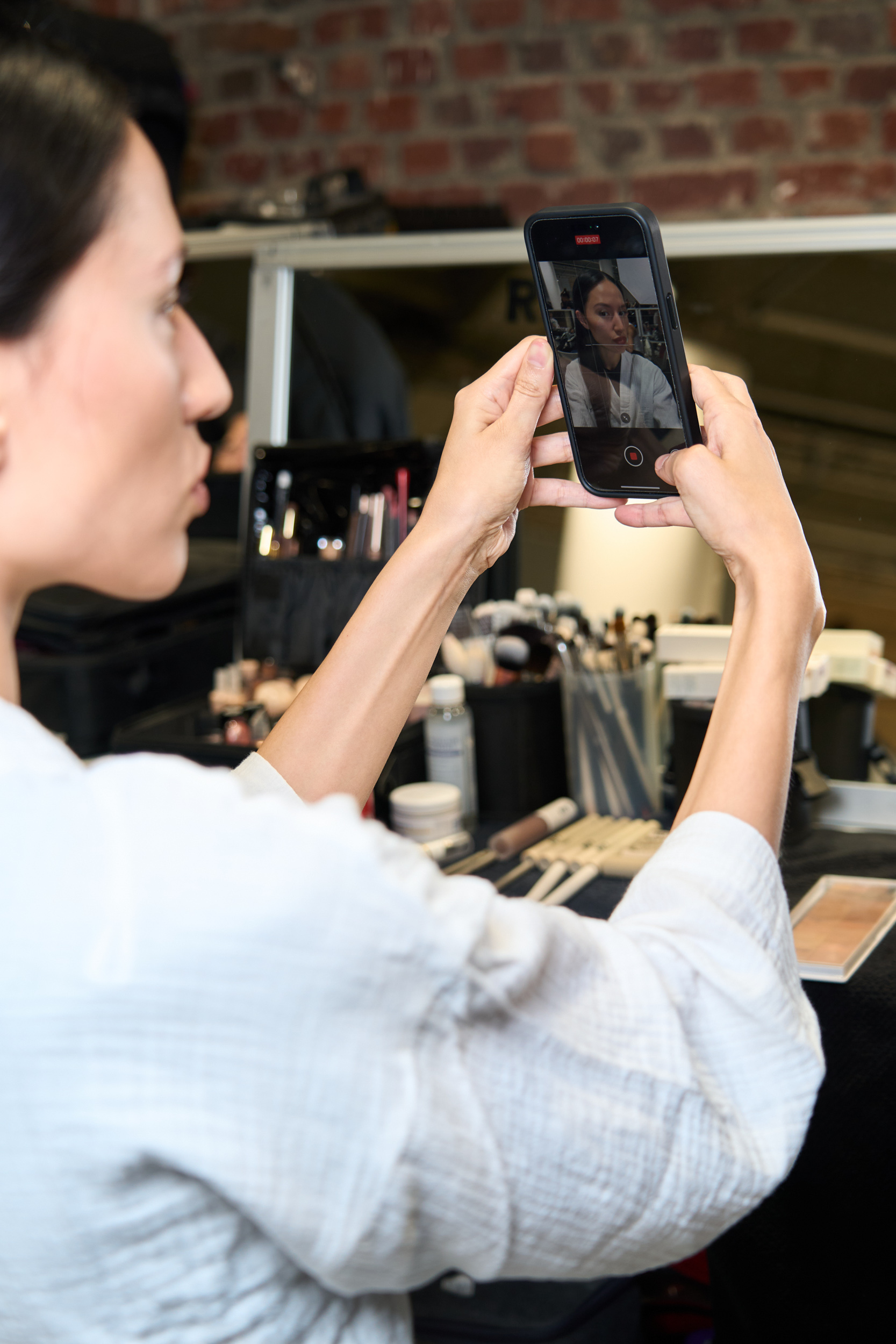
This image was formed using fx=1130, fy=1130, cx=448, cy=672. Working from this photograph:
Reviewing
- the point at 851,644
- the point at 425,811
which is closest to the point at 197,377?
the point at 425,811

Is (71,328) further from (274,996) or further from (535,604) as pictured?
(535,604)

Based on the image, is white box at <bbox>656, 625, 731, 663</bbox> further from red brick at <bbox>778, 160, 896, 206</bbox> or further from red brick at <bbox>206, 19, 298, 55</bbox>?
red brick at <bbox>206, 19, 298, 55</bbox>

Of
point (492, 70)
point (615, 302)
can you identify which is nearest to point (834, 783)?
point (615, 302)

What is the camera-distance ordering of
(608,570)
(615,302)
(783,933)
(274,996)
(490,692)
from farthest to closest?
(608,570)
(490,692)
(615,302)
(783,933)
(274,996)

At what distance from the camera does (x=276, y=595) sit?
1.26 metres

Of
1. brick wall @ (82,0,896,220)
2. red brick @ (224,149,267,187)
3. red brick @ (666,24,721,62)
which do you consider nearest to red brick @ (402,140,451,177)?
brick wall @ (82,0,896,220)

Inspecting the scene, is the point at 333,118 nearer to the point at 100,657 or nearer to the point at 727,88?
the point at 727,88

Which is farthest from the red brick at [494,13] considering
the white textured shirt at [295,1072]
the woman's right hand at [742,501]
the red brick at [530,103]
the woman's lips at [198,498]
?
the white textured shirt at [295,1072]

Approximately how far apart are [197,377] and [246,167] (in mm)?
2083

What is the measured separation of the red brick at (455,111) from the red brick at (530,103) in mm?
53

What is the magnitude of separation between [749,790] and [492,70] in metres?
1.98

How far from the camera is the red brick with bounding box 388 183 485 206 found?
7.02 ft

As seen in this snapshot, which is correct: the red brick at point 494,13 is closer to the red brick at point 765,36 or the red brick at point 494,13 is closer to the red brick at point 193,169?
the red brick at point 765,36

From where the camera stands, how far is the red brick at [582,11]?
1976 mm
